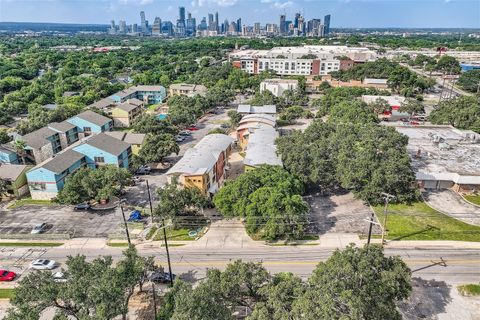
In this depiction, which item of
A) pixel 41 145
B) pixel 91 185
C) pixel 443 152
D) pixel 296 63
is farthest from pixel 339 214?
pixel 296 63

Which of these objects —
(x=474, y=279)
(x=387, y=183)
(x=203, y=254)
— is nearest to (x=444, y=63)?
(x=387, y=183)

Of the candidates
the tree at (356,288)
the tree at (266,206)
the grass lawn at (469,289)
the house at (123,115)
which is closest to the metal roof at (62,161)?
the tree at (266,206)

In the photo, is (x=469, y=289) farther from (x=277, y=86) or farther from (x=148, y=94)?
(x=148, y=94)

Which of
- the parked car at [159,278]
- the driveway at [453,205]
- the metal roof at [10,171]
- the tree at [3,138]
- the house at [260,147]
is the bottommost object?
the parked car at [159,278]

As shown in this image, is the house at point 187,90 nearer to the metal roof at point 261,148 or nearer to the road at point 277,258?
the metal roof at point 261,148

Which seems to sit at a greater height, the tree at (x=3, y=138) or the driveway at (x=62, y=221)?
the tree at (x=3, y=138)

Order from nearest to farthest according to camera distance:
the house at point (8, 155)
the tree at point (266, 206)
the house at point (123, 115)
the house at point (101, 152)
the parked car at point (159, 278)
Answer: the parked car at point (159, 278) < the tree at point (266, 206) < the house at point (101, 152) < the house at point (8, 155) < the house at point (123, 115)

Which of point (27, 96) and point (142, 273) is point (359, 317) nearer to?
point (142, 273)

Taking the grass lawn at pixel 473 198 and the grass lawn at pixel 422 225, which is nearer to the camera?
the grass lawn at pixel 422 225
